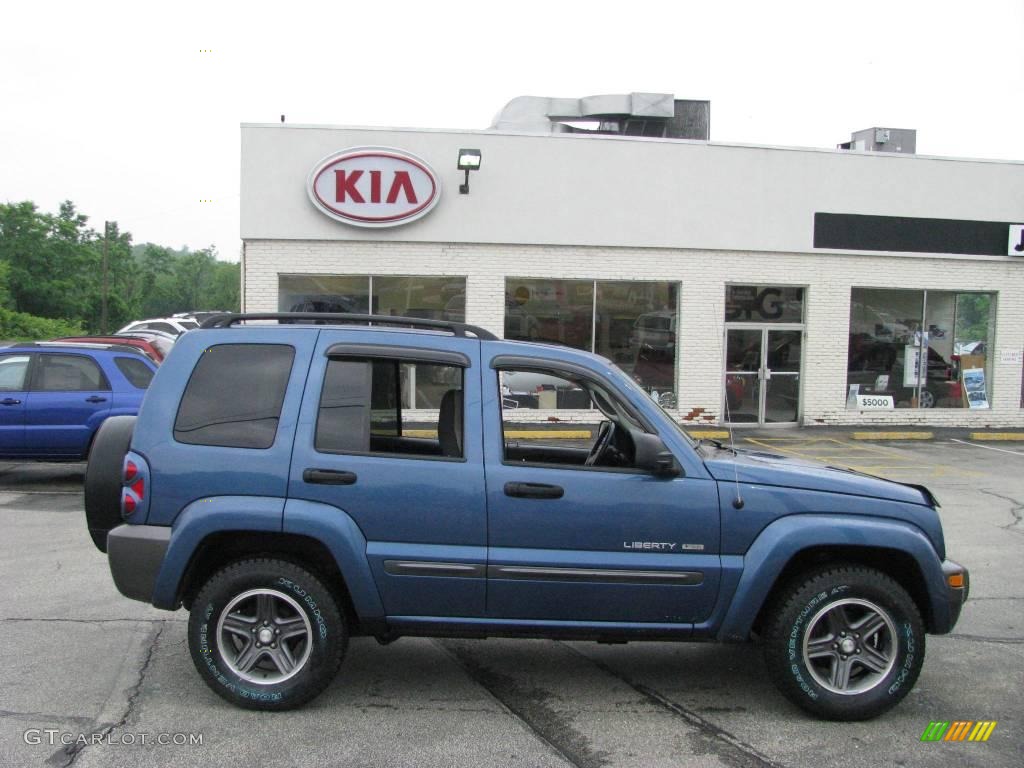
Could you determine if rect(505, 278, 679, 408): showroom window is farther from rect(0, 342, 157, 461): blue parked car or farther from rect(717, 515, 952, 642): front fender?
rect(717, 515, 952, 642): front fender

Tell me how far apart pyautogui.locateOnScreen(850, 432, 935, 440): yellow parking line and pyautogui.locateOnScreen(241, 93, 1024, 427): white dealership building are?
0.81 metres

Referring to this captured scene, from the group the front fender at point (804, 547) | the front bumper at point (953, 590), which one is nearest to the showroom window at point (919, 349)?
the front bumper at point (953, 590)

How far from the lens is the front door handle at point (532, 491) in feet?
14.5

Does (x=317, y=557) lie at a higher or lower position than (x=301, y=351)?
lower

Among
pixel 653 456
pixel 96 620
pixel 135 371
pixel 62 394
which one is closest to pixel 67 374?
pixel 62 394

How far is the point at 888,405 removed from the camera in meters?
18.5

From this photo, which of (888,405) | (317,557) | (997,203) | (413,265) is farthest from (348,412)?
(997,203)

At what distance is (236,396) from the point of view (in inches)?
181

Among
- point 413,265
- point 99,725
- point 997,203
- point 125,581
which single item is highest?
point 997,203

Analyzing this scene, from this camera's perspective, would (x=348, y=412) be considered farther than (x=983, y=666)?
No

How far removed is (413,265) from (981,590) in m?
11.9

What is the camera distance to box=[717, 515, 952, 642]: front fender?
175 inches

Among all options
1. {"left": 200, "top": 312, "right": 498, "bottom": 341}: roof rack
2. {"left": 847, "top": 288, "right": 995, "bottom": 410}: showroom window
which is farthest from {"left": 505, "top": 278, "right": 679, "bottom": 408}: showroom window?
{"left": 200, "top": 312, "right": 498, "bottom": 341}: roof rack

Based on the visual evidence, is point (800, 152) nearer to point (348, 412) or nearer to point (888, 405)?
point (888, 405)
